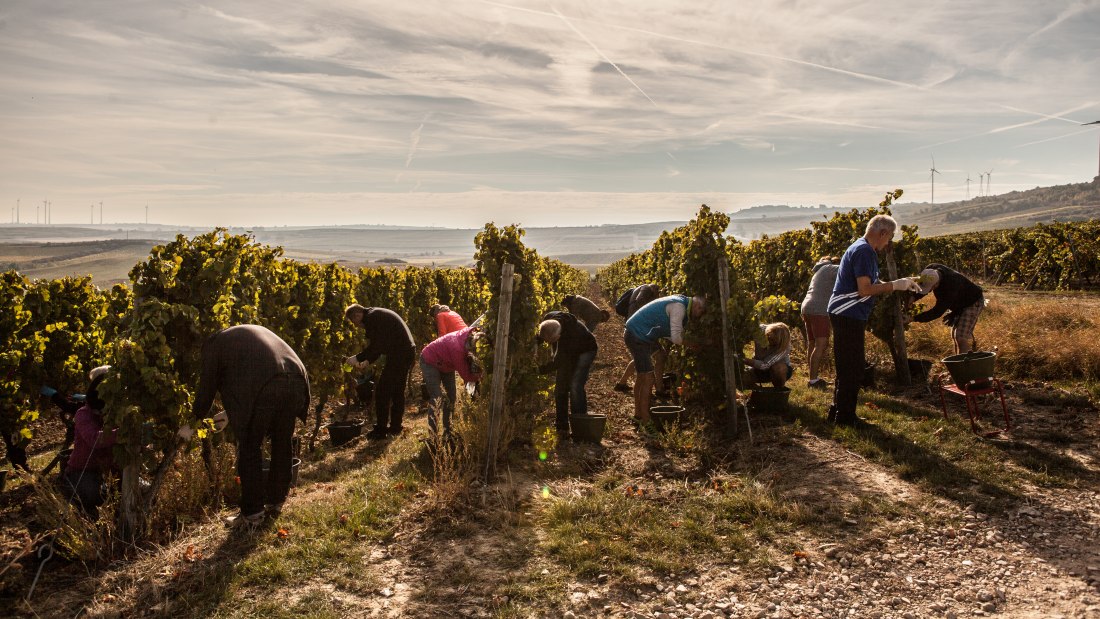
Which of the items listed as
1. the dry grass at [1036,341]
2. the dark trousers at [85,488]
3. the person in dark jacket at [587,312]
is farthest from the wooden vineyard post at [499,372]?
the dry grass at [1036,341]

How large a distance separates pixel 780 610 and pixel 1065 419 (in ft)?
15.6

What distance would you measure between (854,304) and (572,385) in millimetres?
3214

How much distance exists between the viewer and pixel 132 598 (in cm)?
388

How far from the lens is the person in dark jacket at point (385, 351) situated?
25.1ft

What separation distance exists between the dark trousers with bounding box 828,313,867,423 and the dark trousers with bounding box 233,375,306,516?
17.4 feet

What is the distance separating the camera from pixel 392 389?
25.6 ft

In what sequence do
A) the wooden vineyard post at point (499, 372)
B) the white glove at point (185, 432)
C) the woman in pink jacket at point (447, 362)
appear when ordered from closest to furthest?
the white glove at point (185, 432) → the wooden vineyard post at point (499, 372) → the woman in pink jacket at point (447, 362)

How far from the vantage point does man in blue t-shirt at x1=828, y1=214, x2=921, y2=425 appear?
6.23 meters

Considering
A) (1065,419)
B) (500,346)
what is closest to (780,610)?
(500,346)

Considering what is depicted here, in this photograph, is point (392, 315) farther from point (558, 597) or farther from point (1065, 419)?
point (1065, 419)

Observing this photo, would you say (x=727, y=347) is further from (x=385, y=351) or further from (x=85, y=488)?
(x=85, y=488)

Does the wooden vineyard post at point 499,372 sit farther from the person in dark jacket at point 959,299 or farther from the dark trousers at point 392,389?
the person in dark jacket at point 959,299

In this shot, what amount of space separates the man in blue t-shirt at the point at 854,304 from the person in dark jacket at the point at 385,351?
16.4 feet

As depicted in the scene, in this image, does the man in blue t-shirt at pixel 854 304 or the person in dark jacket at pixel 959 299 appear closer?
the man in blue t-shirt at pixel 854 304
